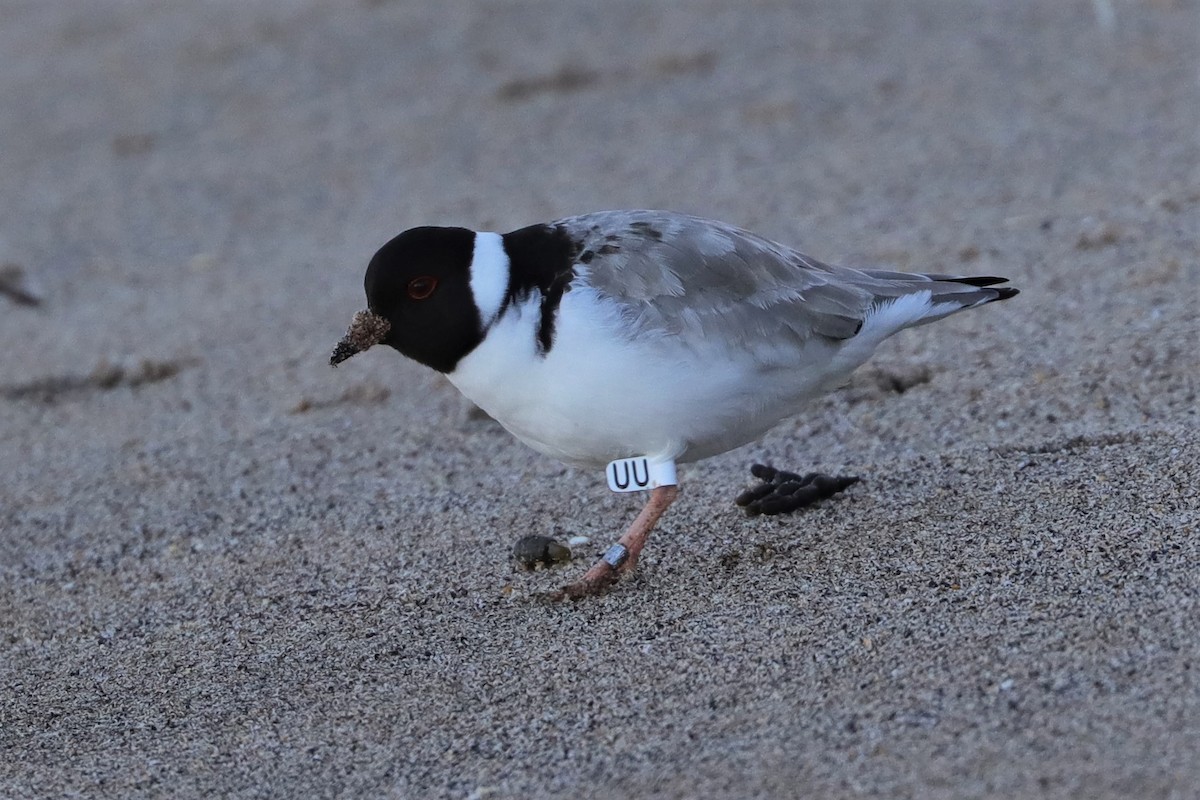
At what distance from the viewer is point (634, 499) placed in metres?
4.47

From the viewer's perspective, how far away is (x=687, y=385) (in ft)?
11.9

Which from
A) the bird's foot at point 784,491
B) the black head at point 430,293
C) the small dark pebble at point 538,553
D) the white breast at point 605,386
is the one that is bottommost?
the small dark pebble at point 538,553

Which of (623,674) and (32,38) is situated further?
(32,38)

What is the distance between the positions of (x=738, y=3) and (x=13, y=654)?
818 centimetres

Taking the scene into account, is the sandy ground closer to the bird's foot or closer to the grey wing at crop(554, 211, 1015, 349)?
the bird's foot

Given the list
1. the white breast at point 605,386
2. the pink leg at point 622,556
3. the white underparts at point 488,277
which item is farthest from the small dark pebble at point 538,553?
the white underparts at point 488,277

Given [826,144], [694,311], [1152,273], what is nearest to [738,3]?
[826,144]

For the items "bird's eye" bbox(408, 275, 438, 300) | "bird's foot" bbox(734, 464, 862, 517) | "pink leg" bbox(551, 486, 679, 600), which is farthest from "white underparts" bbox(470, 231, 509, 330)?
"bird's foot" bbox(734, 464, 862, 517)

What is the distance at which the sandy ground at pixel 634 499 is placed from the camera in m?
3.10

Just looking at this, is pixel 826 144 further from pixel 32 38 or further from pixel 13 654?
pixel 32 38

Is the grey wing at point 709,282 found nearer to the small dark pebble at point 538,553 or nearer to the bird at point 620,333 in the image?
the bird at point 620,333

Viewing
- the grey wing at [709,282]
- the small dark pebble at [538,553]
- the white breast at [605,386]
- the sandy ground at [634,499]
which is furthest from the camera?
the small dark pebble at [538,553]

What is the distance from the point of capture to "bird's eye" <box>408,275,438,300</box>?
3.71 meters

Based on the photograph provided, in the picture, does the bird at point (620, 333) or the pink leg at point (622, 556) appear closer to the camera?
the bird at point (620, 333)
